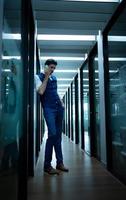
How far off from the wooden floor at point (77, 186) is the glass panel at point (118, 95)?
0.85 feet

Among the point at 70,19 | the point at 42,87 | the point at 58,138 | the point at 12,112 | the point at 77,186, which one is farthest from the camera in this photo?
the point at 70,19

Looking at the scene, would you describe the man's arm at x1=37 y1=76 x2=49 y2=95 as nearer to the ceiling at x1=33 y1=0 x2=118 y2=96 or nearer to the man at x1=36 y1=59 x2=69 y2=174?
the man at x1=36 y1=59 x2=69 y2=174

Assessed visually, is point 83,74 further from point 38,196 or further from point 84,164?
point 38,196

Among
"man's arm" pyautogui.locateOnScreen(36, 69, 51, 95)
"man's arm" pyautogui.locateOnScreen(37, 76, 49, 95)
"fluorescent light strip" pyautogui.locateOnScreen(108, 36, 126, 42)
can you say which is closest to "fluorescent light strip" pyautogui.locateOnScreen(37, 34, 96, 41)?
Result: "fluorescent light strip" pyautogui.locateOnScreen(108, 36, 126, 42)

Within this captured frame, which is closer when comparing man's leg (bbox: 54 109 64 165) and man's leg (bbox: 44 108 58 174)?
man's leg (bbox: 44 108 58 174)

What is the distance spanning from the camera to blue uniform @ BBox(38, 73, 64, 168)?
3600 millimetres

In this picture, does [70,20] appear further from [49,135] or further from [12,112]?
[12,112]

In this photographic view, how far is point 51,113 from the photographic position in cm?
364

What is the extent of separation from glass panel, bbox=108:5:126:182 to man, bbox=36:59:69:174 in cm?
77

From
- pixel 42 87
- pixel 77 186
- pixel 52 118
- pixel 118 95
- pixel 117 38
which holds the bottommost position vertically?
pixel 77 186

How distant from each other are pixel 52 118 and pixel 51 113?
0.24 ft

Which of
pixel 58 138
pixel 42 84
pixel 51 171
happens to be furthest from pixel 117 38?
pixel 51 171

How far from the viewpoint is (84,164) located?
13.7 feet

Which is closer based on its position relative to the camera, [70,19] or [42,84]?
[42,84]
